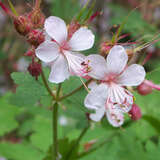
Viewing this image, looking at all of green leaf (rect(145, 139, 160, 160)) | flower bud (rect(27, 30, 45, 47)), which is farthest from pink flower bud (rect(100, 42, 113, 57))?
green leaf (rect(145, 139, 160, 160))

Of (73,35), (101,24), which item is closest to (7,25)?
(101,24)

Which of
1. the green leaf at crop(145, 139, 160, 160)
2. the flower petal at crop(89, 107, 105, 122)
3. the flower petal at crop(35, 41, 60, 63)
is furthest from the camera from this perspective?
the green leaf at crop(145, 139, 160, 160)

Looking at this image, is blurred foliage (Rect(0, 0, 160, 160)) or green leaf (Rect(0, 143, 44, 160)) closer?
blurred foliage (Rect(0, 0, 160, 160))

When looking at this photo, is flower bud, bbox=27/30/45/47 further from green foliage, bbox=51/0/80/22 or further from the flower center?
green foliage, bbox=51/0/80/22

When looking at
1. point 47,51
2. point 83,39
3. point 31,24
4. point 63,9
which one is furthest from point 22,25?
point 63,9

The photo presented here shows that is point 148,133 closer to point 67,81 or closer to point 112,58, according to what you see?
point 67,81

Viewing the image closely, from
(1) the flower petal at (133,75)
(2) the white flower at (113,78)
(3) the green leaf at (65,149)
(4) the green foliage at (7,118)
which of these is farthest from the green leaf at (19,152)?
(1) the flower petal at (133,75)

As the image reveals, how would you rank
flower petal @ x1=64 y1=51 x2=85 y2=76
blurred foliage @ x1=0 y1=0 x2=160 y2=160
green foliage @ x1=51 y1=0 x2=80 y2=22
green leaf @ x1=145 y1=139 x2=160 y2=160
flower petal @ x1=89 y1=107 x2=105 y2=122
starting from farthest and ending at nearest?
1. green foliage @ x1=51 y1=0 x2=80 y2=22
2. green leaf @ x1=145 y1=139 x2=160 y2=160
3. blurred foliage @ x1=0 y1=0 x2=160 y2=160
4. flower petal @ x1=89 y1=107 x2=105 y2=122
5. flower petal @ x1=64 y1=51 x2=85 y2=76
